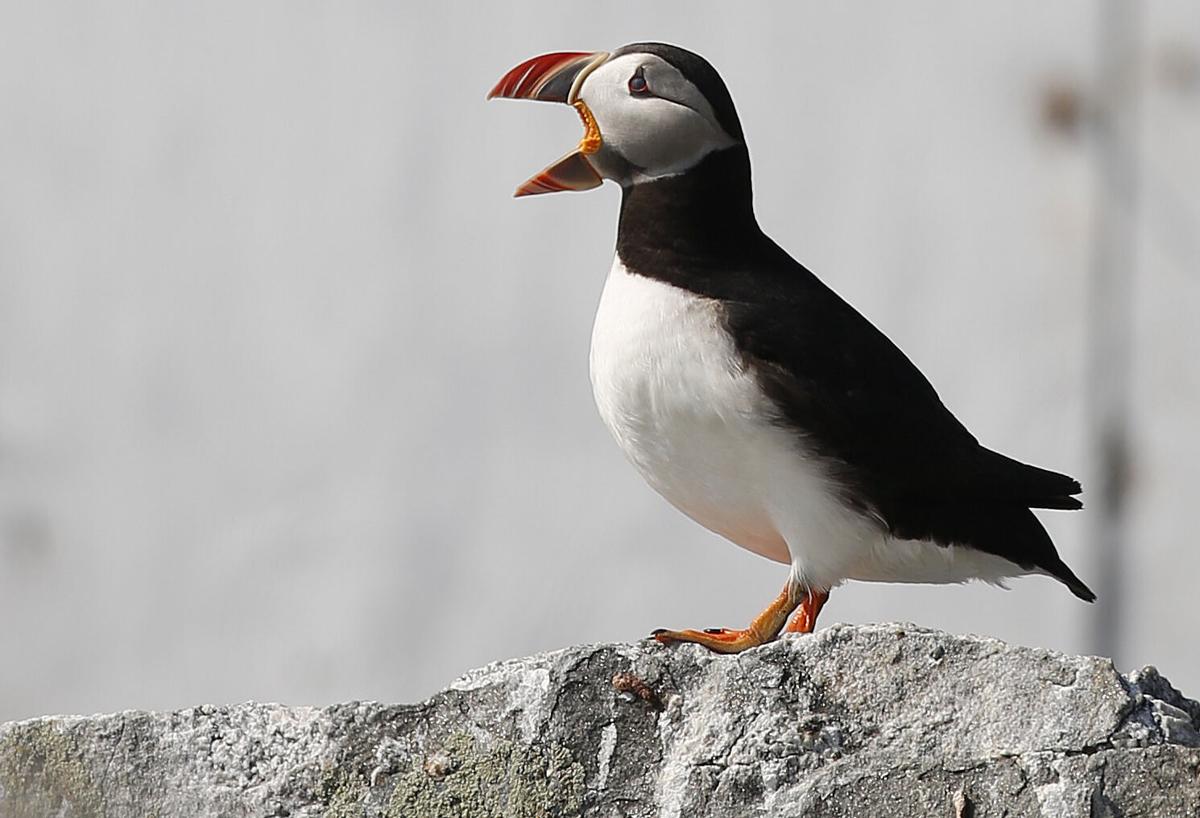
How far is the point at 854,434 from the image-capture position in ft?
5.57

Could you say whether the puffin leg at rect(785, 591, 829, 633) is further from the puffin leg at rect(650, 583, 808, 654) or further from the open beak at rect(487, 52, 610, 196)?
the open beak at rect(487, 52, 610, 196)

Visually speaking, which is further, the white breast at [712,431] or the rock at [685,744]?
the white breast at [712,431]

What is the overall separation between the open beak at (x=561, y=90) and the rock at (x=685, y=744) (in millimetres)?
567

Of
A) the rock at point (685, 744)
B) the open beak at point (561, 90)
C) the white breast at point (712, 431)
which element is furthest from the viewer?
the open beak at point (561, 90)

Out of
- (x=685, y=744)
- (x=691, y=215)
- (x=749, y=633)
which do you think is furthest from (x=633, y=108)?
(x=685, y=744)

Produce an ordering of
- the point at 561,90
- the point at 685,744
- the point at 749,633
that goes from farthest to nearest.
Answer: the point at 561,90 < the point at 749,633 < the point at 685,744

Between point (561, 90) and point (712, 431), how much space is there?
418 millimetres

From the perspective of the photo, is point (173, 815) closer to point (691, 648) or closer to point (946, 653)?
point (691, 648)

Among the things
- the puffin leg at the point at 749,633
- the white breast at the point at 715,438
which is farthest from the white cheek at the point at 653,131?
the puffin leg at the point at 749,633

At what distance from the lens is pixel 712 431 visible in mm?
1677

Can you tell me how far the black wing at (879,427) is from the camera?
1.67 m

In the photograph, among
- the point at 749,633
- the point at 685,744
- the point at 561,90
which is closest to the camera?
the point at 685,744

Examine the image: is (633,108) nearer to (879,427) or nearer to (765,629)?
(879,427)

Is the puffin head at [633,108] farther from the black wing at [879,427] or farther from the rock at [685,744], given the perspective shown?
the rock at [685,744]
